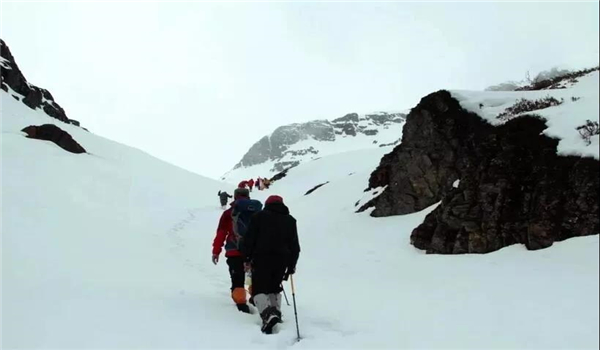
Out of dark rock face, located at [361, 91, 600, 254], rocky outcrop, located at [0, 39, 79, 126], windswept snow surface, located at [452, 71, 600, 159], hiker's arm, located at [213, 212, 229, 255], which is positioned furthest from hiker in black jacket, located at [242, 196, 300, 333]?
rocky outcrop, located at [0, 39, 79, 126]

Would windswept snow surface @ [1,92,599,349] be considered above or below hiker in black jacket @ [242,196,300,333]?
below

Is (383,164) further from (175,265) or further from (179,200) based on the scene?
(179,200)

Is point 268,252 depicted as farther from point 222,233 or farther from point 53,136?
point 53,136

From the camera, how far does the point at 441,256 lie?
996 cm

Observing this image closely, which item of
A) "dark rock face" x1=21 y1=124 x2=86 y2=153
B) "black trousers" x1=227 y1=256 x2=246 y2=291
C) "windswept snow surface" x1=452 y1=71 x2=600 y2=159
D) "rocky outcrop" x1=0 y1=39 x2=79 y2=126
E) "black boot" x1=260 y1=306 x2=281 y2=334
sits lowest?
"black boot" x1=260 y1=306 x2=281 y2=334

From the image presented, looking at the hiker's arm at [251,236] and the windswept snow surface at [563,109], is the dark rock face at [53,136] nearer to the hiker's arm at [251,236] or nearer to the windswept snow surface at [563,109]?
the windswept snow surface at [563,109]

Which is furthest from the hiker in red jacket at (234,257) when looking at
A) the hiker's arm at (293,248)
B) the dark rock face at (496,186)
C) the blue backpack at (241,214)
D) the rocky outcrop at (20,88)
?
the rocky outcrop at (20,88)

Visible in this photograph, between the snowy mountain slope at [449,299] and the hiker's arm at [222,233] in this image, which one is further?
the hiker's arm at [222,233]

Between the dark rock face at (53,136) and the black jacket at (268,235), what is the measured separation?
31782mm

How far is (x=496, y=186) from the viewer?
30.6 ft

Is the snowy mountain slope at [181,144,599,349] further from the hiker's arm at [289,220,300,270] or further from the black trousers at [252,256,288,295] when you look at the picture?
the hiker's arm at [289,220,300,270]

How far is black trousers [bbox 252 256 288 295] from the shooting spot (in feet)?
21.3

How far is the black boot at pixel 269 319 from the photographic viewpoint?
6.04 m

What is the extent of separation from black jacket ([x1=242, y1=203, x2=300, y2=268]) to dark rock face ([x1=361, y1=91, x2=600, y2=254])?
4832mm
